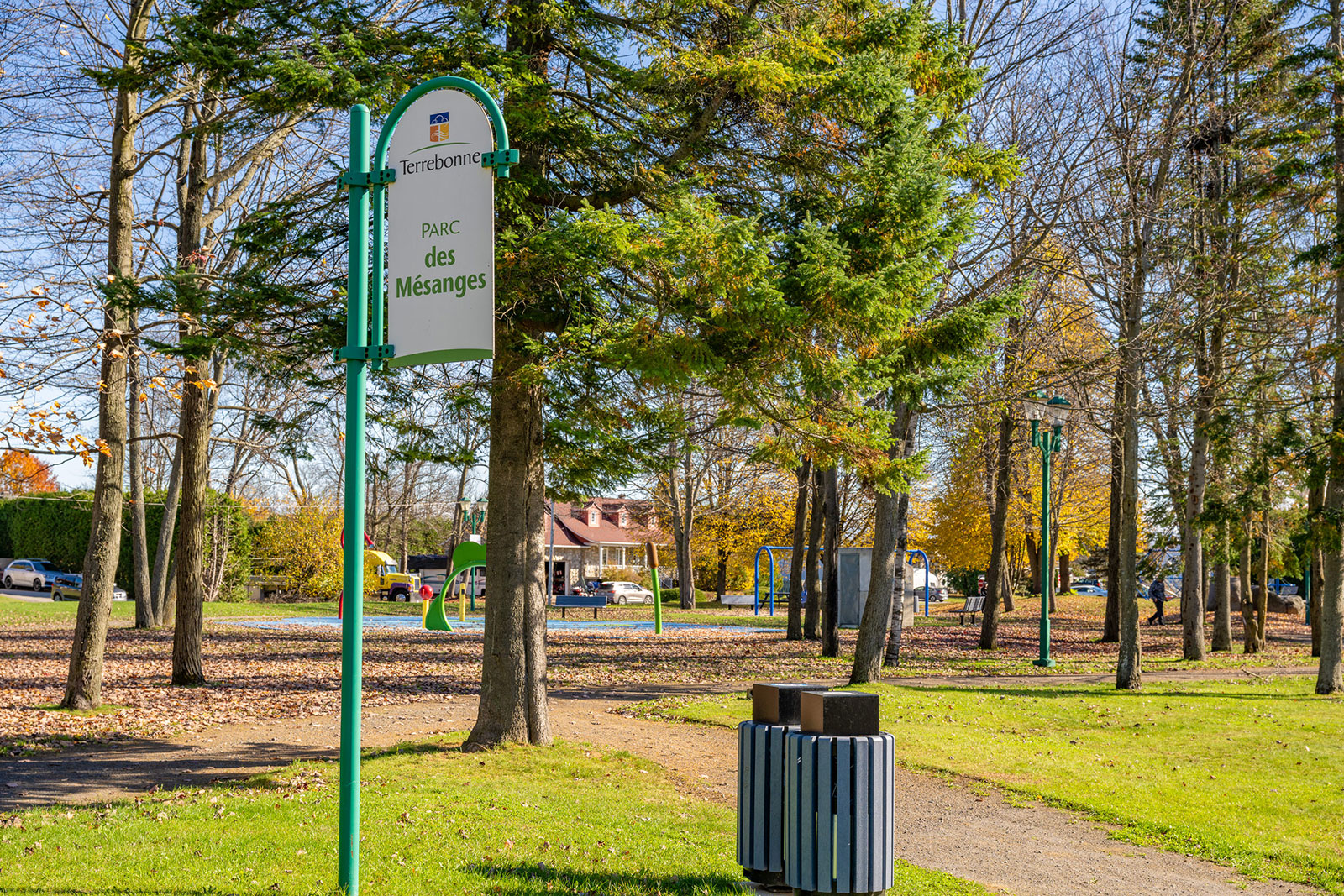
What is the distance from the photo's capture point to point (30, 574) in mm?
41438

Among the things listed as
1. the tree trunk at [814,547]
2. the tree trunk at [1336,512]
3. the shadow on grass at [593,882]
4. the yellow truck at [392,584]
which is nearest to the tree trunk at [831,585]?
the tree trunk at [814,547]

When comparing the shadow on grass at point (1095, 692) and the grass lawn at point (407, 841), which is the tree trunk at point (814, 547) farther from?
the grass lawn at point (407, 841)

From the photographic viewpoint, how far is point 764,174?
9.87 meters

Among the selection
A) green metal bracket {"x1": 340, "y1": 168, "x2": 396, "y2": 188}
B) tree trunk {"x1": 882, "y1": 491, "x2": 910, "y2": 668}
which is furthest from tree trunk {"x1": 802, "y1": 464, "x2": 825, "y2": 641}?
green metal bracket {"x1": 340, "y1": 168, "x2": 396, "y2": 188}

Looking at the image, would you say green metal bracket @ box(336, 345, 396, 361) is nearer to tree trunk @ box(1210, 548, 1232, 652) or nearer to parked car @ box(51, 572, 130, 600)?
tree trunk @ box(1210, 548, 1232, 652)

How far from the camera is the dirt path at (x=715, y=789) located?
21.8 feet

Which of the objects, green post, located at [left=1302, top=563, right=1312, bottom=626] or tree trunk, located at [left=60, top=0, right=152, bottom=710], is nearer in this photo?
tree trunk, located at [left=60, top=0, right=152, bottom=710]

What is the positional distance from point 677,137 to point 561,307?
185 cm

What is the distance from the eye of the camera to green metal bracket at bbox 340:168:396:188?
541cm

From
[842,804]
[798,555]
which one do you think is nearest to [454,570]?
[798,555]

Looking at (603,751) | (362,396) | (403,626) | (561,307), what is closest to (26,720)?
(603,751)

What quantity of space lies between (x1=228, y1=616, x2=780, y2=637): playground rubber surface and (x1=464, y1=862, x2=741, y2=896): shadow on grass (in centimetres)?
1985

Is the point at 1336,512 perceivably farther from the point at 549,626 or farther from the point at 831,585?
the point at 549,626

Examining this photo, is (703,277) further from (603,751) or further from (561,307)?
(603,751)
